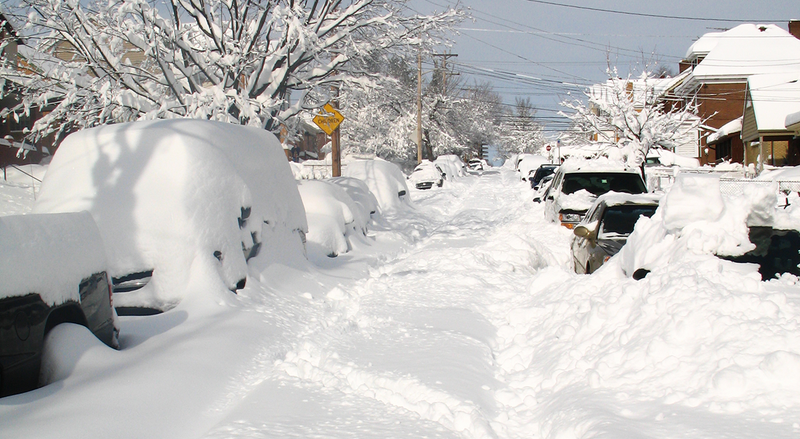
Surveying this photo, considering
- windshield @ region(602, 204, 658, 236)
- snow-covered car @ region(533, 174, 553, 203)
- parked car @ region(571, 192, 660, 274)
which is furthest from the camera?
snow-covered car @ region(533, 174, 553, 203)

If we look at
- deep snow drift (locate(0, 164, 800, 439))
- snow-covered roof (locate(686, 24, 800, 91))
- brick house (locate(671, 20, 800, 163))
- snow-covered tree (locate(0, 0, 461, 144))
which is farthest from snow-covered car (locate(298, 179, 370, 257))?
snow-covered roof (locate(686, 24, 800, 91))

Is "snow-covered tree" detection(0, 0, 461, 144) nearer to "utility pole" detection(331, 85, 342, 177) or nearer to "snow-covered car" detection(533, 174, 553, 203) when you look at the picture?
"utility pole" detection(331, 85, 342, 177)

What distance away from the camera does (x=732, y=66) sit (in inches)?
1908

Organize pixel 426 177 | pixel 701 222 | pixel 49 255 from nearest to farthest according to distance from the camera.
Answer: pixel 49 255 → pixel 701 222 → pixel 426 177

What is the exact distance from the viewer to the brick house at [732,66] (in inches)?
1891

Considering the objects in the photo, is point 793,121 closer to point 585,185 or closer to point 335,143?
point 585,185

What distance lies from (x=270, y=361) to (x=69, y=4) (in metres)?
8.73

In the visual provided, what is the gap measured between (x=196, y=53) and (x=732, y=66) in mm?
46698

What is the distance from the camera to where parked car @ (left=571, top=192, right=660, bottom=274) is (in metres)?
9.07

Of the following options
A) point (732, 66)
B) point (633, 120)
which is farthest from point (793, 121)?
point (732, 66)

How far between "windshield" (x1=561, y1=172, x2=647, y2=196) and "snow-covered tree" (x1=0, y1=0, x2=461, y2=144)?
450 centimetres

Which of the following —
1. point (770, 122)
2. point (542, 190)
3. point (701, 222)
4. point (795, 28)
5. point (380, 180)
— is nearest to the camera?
point (701, 222)

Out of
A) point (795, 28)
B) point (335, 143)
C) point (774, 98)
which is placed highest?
point (795, 28)

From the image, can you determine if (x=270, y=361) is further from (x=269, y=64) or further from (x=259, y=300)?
(x=269, y=64)
